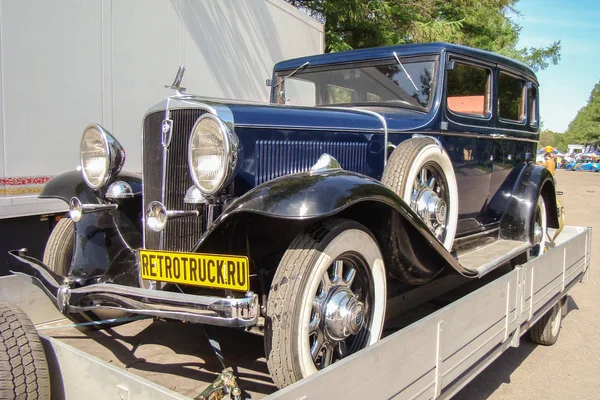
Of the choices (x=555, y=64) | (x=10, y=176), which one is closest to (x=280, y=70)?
(x=10, y=176)

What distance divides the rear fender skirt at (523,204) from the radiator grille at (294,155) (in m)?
1.67

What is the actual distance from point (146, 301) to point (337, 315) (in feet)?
2.55

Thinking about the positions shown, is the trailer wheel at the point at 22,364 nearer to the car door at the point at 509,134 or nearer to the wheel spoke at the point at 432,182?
the wheel spoke at the point at 432,182

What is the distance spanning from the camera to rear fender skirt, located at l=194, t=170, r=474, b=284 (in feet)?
6.59

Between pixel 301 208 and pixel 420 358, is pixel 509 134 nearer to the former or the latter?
pixel 420 358

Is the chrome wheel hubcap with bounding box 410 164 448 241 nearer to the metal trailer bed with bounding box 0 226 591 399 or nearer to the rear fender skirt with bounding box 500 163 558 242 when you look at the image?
the metal trailer bed with bounding box 0 226 591 399

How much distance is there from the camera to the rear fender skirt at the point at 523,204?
13.1ft

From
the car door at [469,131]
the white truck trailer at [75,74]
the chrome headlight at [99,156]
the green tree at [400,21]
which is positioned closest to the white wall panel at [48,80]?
the white truck trailer at [75,74]

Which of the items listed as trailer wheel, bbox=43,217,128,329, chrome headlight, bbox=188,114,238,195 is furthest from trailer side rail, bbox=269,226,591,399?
trailer wheel, bbox=43,217,128,329

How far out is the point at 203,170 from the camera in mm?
2287

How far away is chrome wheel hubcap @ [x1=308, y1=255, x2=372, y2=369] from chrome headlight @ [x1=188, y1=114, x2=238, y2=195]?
0.60 metres

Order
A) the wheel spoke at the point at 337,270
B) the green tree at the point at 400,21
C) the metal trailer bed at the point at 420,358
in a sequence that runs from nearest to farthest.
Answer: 1. the metal trailer bed at the point at 420,358
2. the wheel spoke at the point at 337,270
3. the green tree at the point at 400,21

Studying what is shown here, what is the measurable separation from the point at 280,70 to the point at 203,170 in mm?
2264

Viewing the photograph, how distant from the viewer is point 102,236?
2.89 meters
